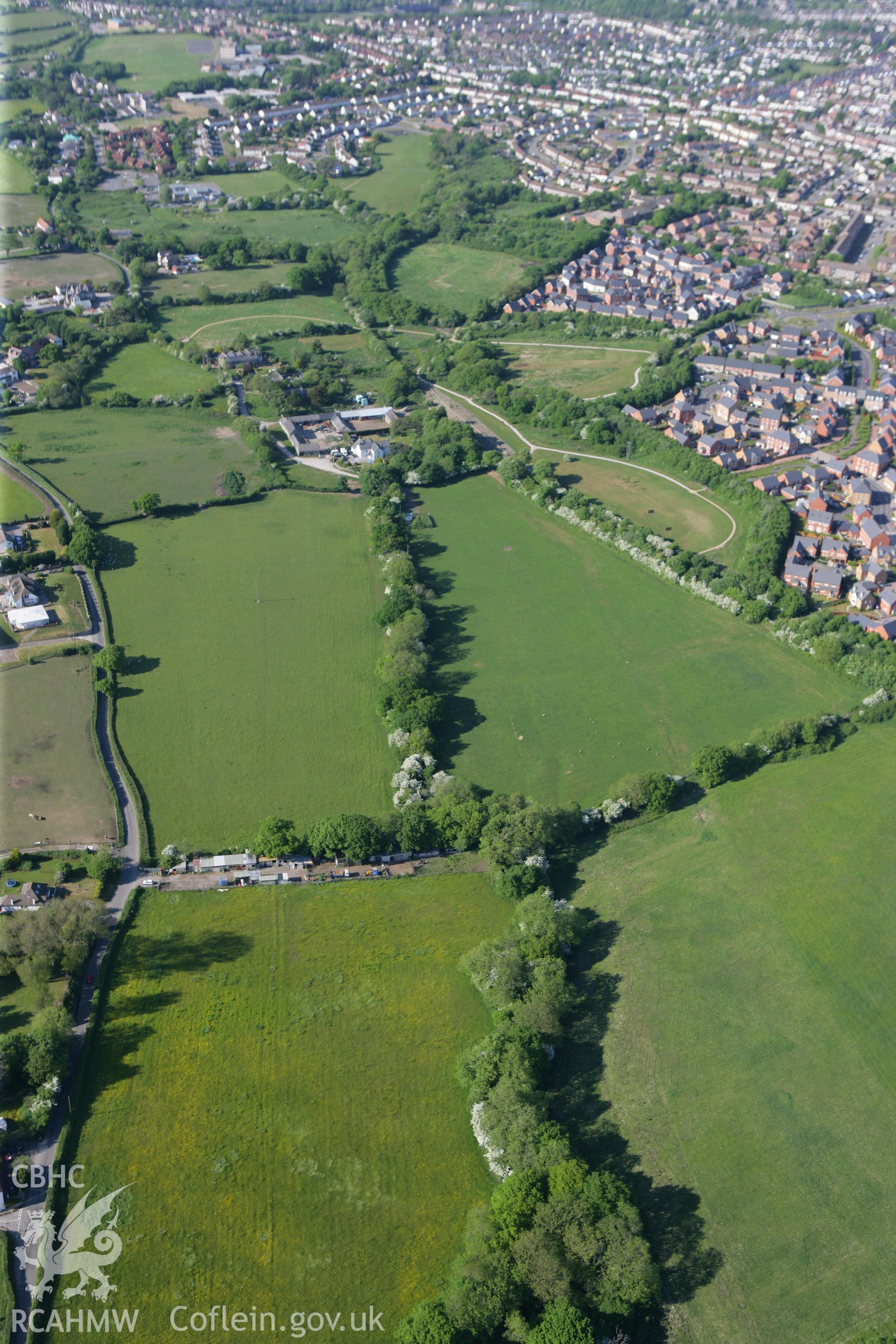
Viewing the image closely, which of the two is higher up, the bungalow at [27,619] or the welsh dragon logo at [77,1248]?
the bungalow at [27,619]

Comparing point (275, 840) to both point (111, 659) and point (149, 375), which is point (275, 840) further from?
point (149, 375)

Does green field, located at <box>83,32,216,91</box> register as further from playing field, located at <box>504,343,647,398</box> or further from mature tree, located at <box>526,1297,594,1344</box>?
mature tree, located at <box>526,1297,594,1344</box>

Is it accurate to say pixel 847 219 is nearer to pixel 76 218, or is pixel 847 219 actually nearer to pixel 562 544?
pixel 562 544

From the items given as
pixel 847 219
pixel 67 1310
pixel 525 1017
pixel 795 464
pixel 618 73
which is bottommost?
pixel 67 1310

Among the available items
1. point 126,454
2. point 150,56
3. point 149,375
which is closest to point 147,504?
point 126,454

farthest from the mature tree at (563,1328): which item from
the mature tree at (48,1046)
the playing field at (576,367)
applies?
the playing field at (576,367)

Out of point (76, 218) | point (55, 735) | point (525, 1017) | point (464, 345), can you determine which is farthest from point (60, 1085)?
point (76, 218)

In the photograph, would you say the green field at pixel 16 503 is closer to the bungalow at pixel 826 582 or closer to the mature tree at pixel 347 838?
the mature tree at pixel 347 838
